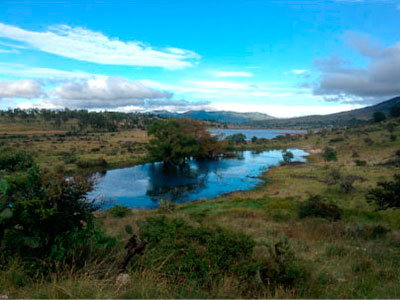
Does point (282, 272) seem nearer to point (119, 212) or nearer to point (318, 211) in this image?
point (318, 211)

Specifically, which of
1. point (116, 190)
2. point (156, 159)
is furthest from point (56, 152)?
point (116, 190)

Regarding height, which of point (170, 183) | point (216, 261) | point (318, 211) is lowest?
point (170, 183)

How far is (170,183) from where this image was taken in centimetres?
3931

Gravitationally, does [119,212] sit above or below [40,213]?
below

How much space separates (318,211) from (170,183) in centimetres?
2622

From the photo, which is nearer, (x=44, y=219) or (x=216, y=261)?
(x=44, y=219)

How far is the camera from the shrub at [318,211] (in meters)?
15.8

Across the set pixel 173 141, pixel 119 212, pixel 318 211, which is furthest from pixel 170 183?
pixel 318 211

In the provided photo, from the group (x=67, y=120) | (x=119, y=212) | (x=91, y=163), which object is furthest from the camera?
(x=67, y=120)

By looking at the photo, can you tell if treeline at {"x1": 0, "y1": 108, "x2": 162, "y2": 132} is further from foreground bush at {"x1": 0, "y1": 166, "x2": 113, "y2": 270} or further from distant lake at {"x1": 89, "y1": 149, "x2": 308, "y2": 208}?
foreground bush at {"x1": 0, "y1": 166, "x2": 113, "y2": 270}

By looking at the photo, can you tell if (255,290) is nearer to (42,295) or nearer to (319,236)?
(42,295)

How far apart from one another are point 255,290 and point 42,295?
12.0ft

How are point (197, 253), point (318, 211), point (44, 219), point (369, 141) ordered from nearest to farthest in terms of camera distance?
point (44, 219) < point (197, 253) < point (318, 211) < point (369, 141)

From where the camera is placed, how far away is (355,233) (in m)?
11.4
